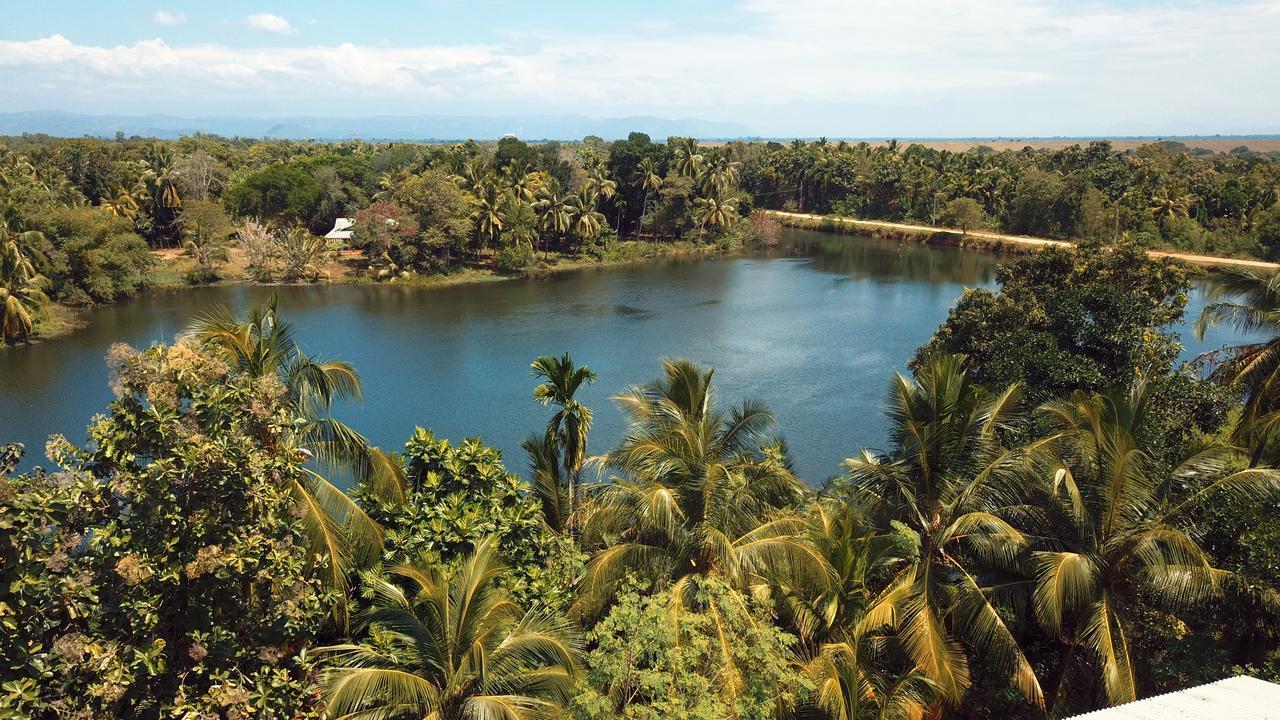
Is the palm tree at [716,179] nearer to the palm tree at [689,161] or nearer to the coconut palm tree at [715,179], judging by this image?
the coconut palm tree at [715,179]

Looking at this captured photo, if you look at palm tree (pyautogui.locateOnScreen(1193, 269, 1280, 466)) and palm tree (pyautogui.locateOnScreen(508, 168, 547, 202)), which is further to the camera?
palm tree (pyautogui.locateOnScreen(508, 168, 547, 202))

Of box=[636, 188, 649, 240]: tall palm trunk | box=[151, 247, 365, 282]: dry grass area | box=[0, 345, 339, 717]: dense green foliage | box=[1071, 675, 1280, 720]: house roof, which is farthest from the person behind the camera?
box=[636, 188, 649, 240]: tall palm trunk

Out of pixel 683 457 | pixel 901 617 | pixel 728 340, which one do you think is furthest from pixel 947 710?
pixel 728 340

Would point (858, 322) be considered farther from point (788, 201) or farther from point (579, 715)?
point (788, 201)

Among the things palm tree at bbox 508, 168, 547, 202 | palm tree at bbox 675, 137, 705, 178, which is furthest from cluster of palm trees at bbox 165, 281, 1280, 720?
palm tree at bbox 675, 137, 705, 178

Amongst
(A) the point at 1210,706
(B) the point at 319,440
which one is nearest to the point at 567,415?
(B) the point at 319,440

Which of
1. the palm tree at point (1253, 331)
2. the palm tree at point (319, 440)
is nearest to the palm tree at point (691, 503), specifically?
the palm tree at point (319, 440)

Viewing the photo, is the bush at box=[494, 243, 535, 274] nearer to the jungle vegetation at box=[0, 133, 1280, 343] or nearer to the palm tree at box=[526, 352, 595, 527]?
the jungle vegetation at box=[0, 133, 1280, 343]

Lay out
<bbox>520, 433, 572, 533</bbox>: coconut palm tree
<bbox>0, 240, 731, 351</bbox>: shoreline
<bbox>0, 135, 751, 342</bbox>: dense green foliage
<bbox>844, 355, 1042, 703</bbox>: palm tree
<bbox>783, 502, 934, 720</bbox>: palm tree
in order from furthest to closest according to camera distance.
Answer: <bbox>0, 135, 751, 342</bbox>: dense green foliage < <bbox>0, 240, 731, 351</bbox>: shoreline < <bbox>520, 433, 572, 533</bbox>: coconut palm tree < <bbox>844, 355, 1042, 703</bbox>: palm tree < <bbox>783, 502, 934, 720</bbox>: palm tree
